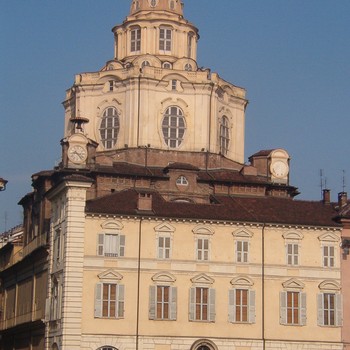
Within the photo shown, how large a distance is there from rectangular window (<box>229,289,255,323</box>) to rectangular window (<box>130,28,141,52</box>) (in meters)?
33.8

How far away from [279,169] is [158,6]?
2173cm

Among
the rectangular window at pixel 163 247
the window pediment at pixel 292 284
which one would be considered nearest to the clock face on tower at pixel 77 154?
the rectangular window at pixel 163 247

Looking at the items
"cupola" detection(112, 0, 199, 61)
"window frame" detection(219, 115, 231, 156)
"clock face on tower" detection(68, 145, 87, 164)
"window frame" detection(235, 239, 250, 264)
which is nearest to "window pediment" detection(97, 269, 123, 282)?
"window frame" detection(235, 239, 250, 264)

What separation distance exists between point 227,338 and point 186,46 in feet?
119

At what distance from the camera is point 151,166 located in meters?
89.4

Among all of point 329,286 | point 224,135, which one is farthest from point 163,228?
point 224,135

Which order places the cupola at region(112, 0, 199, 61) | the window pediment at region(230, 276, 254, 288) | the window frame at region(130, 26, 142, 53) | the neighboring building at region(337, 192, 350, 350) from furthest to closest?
the window frame at region(130, 26, 142, 53)
the cupola at region(112, 0, 199, 61)
the neighboring building at region(337, 192, 350, 350)
the window pediment at region(230, 276, 254, 288)

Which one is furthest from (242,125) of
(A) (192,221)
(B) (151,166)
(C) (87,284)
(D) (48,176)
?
(C) (87,284)

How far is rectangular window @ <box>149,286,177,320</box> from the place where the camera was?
2763 inches

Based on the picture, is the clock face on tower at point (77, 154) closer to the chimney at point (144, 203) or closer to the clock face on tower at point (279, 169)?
the chimney at point (144, 203)

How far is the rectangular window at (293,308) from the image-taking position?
7238cm

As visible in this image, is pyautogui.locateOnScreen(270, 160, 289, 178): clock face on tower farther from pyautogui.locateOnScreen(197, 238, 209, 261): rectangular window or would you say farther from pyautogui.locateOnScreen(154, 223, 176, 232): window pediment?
pyautogui.locateOnScreen(154, 223, 176, 232): window pediment

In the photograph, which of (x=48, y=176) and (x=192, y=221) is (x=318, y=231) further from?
(x=48, y=176)

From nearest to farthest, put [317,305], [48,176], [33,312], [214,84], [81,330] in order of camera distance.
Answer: [81,330] < [317,305] < [33,312] < [48,176] < [214,84]
